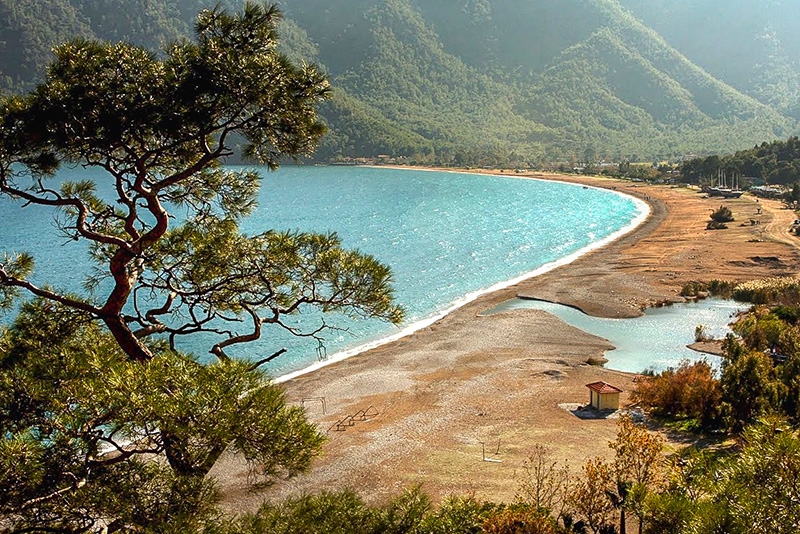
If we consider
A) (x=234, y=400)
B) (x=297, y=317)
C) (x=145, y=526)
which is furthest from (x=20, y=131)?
(x=297, y=317)

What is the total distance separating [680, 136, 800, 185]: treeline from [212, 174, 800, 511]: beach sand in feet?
178

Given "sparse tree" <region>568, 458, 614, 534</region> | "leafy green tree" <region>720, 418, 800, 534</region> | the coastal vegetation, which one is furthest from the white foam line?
"leafy green tree" <region>720, 418, 800, 534</region>

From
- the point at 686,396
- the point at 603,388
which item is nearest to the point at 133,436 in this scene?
the point at 686,396

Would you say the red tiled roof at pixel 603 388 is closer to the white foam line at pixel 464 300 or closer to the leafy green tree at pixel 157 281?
the white foam line at pixel 464 300

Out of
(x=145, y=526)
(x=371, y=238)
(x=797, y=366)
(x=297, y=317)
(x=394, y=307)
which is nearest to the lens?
(x=145, y=526)

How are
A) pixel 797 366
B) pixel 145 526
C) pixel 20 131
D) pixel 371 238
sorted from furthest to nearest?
1. pixel 371 238
2. pixel 797 366
3. pixel 20 131
4. pixel 145 526

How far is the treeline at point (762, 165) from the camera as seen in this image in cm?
10094

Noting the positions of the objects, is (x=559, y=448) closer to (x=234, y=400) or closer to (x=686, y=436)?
(x=686, y=436)

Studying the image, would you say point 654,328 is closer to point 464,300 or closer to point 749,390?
point 464,300

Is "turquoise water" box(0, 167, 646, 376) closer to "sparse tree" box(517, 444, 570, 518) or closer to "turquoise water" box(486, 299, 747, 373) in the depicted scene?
"sparse tree" box(517, 444, 570, 518)

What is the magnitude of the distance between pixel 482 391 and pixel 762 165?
323 ft

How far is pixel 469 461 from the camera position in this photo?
19281mm

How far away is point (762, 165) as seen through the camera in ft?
347

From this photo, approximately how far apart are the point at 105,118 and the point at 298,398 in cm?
2250
